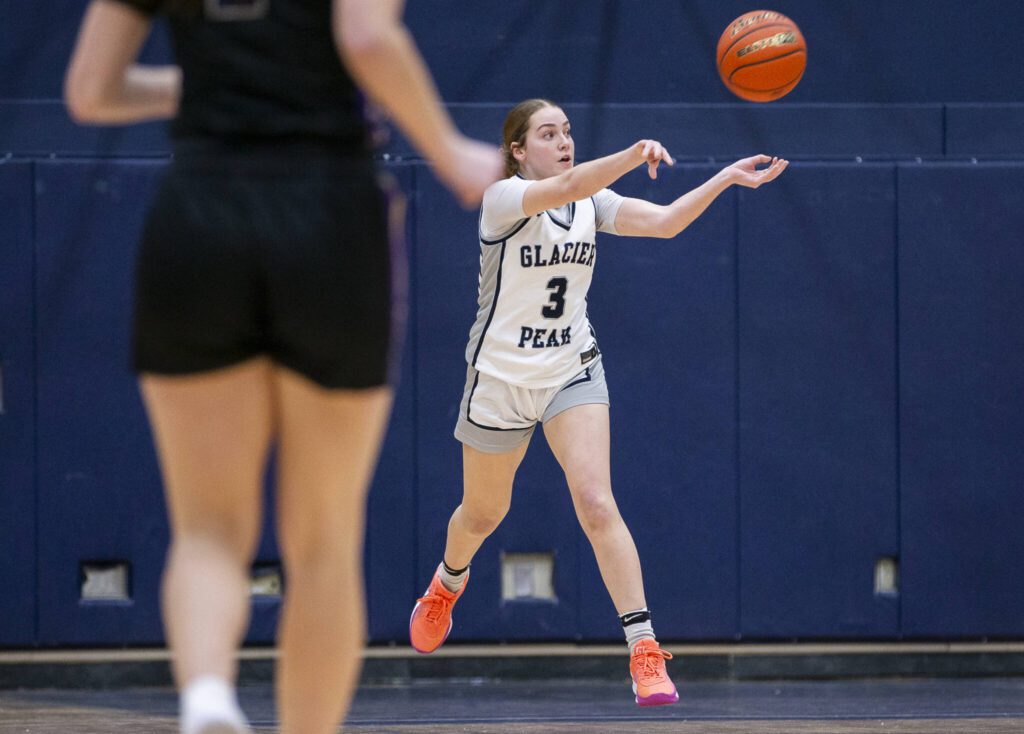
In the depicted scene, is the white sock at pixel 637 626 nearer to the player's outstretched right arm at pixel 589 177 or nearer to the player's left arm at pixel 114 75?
the player's outstretched right arm at pixel 589 177

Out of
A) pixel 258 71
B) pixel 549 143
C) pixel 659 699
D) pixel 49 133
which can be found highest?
pixel 49 133

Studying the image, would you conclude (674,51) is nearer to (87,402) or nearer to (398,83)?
(87,402)

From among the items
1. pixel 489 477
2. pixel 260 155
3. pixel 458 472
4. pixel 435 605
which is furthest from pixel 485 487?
pixel 260 155

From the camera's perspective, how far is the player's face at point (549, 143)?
4.76 m

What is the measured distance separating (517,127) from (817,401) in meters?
2.34

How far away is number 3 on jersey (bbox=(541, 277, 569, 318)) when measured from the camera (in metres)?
4.75

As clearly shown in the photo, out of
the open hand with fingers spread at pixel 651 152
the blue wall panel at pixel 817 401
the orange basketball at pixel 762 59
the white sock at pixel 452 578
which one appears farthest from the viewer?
the blue wall panel at pixel 817 401

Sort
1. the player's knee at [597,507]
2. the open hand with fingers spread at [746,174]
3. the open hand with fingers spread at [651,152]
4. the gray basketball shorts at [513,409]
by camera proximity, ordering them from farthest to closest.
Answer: the gray basketball shorts at [513,409], the player's knee at [597,507], the open hand with fingers spread at [746,174], the open hand with fingers spread at [651,152]

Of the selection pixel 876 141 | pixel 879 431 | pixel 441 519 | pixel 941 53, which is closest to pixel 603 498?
pixel 441 519

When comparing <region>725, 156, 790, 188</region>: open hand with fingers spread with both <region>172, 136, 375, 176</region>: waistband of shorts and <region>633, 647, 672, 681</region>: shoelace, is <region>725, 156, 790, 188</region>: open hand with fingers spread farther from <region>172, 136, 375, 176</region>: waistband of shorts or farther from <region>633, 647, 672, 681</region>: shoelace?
<region>172, 136, 375, 176</region>: waistband of shorts

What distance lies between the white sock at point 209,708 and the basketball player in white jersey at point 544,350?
2.65 meters

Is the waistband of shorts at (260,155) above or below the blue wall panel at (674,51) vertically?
below

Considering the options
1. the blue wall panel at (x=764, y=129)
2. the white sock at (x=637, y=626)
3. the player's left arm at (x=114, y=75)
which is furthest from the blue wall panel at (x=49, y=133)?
the player's left arm at (x=114, y=75)

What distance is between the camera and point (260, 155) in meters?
2.04
